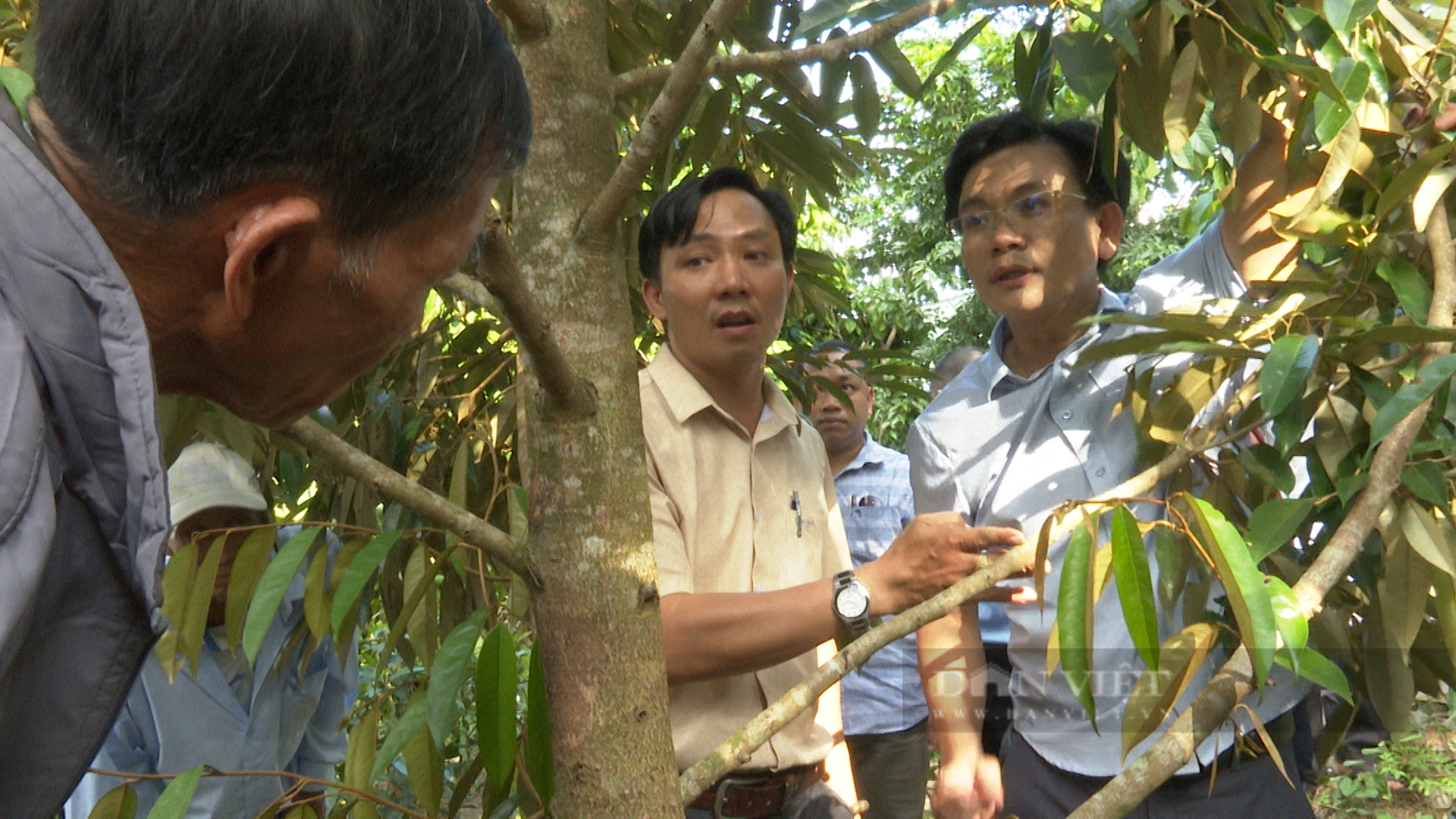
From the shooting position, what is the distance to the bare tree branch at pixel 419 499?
108 cm

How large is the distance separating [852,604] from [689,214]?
2.48 feet

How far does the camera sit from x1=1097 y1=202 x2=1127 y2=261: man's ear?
2.02 m

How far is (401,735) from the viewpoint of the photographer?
1251 mm

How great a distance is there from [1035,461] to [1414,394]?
797mm

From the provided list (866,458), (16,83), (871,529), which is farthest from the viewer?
(866,458)

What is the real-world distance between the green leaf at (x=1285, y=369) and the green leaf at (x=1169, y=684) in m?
0.24

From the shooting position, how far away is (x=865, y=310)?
10289 mm

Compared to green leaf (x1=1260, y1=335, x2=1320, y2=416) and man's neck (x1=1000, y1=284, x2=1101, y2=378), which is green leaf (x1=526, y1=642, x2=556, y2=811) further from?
man's neck (x1=1000, y1=284, x2=1101, y2=378)

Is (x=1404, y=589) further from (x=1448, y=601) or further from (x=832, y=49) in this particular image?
(x=832, y=49)

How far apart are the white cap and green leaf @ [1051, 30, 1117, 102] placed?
147 cm

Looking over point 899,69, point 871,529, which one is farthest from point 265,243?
point 871,529

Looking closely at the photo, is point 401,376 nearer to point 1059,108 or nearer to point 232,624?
point 232,624

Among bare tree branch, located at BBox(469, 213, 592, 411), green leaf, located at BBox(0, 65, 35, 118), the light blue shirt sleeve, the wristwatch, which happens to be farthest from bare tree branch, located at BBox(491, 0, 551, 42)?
the light blue shirt sleeve

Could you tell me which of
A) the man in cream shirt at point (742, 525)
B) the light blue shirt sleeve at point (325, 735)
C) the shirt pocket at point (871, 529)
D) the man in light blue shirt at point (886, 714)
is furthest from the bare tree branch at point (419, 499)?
the shirt pocket at point (871, 529)
